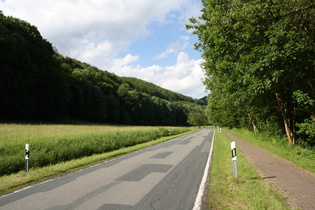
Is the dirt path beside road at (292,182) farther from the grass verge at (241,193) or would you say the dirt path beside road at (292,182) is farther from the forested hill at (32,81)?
the forested hill at (32,81)

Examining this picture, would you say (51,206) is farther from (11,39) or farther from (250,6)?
(11,39)

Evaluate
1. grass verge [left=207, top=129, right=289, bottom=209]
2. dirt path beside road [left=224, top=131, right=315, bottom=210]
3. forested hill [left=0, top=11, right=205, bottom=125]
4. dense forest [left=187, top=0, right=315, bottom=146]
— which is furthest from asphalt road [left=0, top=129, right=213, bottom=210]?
forested hill [left=0, top=11, right=205, bottom=125]

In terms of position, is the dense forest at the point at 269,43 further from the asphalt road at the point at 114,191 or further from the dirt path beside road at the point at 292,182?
the asphalt road at the point at 114,191

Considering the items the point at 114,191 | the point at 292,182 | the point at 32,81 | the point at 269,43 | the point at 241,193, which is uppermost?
the point at 32,81

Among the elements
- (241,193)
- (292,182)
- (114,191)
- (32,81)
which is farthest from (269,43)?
(32,81)

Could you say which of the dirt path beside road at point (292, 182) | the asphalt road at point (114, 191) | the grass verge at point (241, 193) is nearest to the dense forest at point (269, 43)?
the dirt path beside road at point (292, 182)

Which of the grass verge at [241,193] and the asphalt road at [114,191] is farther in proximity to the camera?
the asphalt road at [114,191]

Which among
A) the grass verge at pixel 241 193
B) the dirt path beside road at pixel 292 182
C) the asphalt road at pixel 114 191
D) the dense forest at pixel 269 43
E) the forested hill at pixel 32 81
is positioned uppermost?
the forested hill at pixel 32 81

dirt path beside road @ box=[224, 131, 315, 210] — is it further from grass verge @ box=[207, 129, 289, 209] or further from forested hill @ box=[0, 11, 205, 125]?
forested hill @ box=[0, 11, 205, 125]

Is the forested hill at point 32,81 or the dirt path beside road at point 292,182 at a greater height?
the forested hill at point 32,81

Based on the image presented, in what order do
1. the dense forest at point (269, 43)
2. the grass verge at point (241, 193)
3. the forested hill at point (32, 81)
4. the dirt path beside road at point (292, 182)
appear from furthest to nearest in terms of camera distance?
the forested hill at point (32, 81), the dense forest at point (269, 43), the dirt path beside road at point (292, 182), the grass verge at point (241, 193)

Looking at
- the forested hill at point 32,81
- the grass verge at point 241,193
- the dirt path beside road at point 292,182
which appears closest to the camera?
the grass verge at point 241,193

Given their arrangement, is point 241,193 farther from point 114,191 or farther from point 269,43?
point 269,43

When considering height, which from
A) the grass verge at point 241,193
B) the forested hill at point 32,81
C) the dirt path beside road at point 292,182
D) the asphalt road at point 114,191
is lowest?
the dirt path beside road at point 292,182
